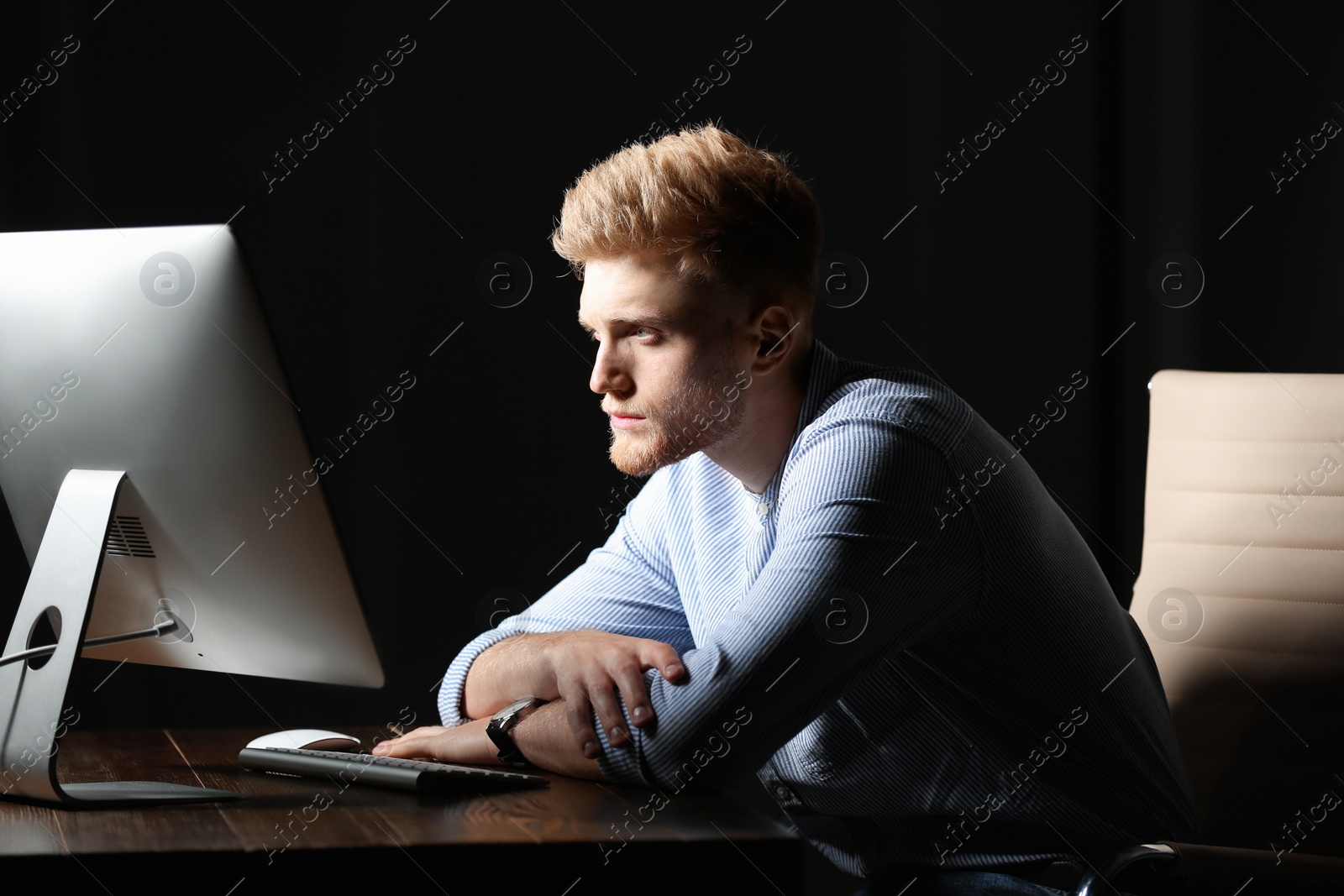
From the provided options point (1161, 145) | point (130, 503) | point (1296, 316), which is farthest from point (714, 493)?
point (1161, 145)

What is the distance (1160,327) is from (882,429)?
1.99m

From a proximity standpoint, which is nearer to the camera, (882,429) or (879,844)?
(882,429)

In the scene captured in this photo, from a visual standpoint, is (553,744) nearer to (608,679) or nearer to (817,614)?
(608,679)

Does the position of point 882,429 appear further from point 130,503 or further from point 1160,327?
point 1160,327

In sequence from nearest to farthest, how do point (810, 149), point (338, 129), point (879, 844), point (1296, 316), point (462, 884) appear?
point (462, 884), point (879, 844), point (1296, 316), point (338, 129), point (810, 149)

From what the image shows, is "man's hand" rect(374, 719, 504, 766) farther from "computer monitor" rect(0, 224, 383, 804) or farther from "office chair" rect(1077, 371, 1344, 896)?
"office chair" rect(1077, 371, 1344, 896)

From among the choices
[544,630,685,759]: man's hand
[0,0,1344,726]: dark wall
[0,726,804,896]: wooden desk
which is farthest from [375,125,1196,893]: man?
[0,0,1344,726]: dark wall

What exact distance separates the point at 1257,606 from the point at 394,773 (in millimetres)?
1107

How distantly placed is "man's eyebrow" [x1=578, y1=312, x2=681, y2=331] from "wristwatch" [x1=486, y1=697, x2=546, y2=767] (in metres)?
0.43

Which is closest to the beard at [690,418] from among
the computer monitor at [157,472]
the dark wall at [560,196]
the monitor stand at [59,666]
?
the computer monitor at [157,472]

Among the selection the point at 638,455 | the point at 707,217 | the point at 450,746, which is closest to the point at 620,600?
the point at 638,455

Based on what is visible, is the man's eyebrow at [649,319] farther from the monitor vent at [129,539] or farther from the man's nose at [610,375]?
the monitor vent at [129,539]

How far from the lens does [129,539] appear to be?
1.12 meters

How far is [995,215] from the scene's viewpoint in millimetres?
3117
